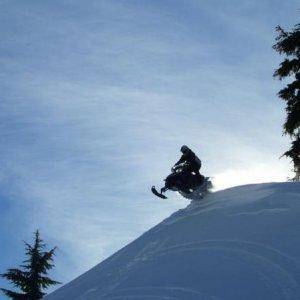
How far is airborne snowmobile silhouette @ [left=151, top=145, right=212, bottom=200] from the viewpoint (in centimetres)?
2152

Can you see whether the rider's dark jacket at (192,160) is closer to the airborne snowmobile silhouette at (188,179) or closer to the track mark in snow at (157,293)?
the airborne snowmobile silhouette at (188,179)

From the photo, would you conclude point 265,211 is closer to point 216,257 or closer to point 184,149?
point 216,257

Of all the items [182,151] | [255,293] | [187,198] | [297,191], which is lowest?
[255,293]

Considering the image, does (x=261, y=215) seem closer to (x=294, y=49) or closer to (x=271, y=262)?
(x=271, y=262)

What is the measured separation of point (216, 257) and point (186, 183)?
8.53m

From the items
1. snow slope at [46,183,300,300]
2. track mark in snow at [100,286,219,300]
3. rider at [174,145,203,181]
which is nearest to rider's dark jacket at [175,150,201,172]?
rider at [174,145,203,181]

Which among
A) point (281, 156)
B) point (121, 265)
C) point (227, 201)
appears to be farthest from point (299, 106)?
point (121, 265)

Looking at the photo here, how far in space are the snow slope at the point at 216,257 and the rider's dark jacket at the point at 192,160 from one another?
316 centimetres

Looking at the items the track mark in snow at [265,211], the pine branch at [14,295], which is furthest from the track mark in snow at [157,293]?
the pine branch at [14,295]

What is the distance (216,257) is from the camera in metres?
13.3

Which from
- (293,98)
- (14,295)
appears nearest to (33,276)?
(14,295)

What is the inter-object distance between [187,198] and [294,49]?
10167 mm

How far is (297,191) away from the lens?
57.6ft

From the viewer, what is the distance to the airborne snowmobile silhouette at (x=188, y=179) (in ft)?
70.6
